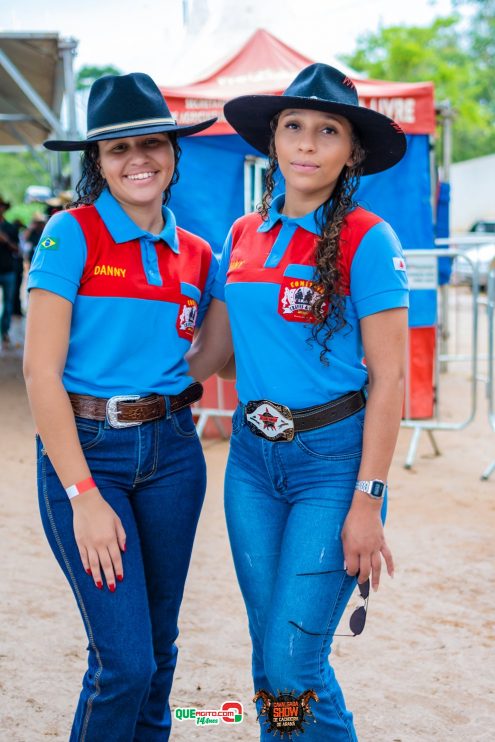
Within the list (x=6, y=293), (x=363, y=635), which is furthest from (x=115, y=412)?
(x=6, y=293)

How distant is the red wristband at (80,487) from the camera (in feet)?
7.14

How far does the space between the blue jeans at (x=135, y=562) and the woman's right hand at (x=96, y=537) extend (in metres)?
0.04

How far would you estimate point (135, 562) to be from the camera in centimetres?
225

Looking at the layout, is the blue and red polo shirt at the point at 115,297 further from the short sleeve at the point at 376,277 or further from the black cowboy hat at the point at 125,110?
the short sleeve at the point at 376,277

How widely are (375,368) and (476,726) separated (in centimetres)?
172

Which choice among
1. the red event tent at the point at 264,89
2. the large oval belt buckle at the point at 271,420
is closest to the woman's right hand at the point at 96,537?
the large oval belt buckle at the point at 271,420

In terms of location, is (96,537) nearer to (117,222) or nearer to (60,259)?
(60,259)

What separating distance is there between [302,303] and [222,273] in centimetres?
41

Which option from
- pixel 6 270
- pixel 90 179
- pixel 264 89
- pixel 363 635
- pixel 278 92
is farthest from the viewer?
pixel 6 270

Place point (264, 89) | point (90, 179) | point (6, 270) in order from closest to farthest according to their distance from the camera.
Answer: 1. point (90, 179)
2. point (264, 89)
3. point (6, 270)

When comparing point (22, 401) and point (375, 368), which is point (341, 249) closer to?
point (375, 368)

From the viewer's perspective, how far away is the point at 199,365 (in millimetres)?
2684

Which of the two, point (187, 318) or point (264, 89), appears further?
point (264, 89)

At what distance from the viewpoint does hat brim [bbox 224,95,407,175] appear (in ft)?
7.47
